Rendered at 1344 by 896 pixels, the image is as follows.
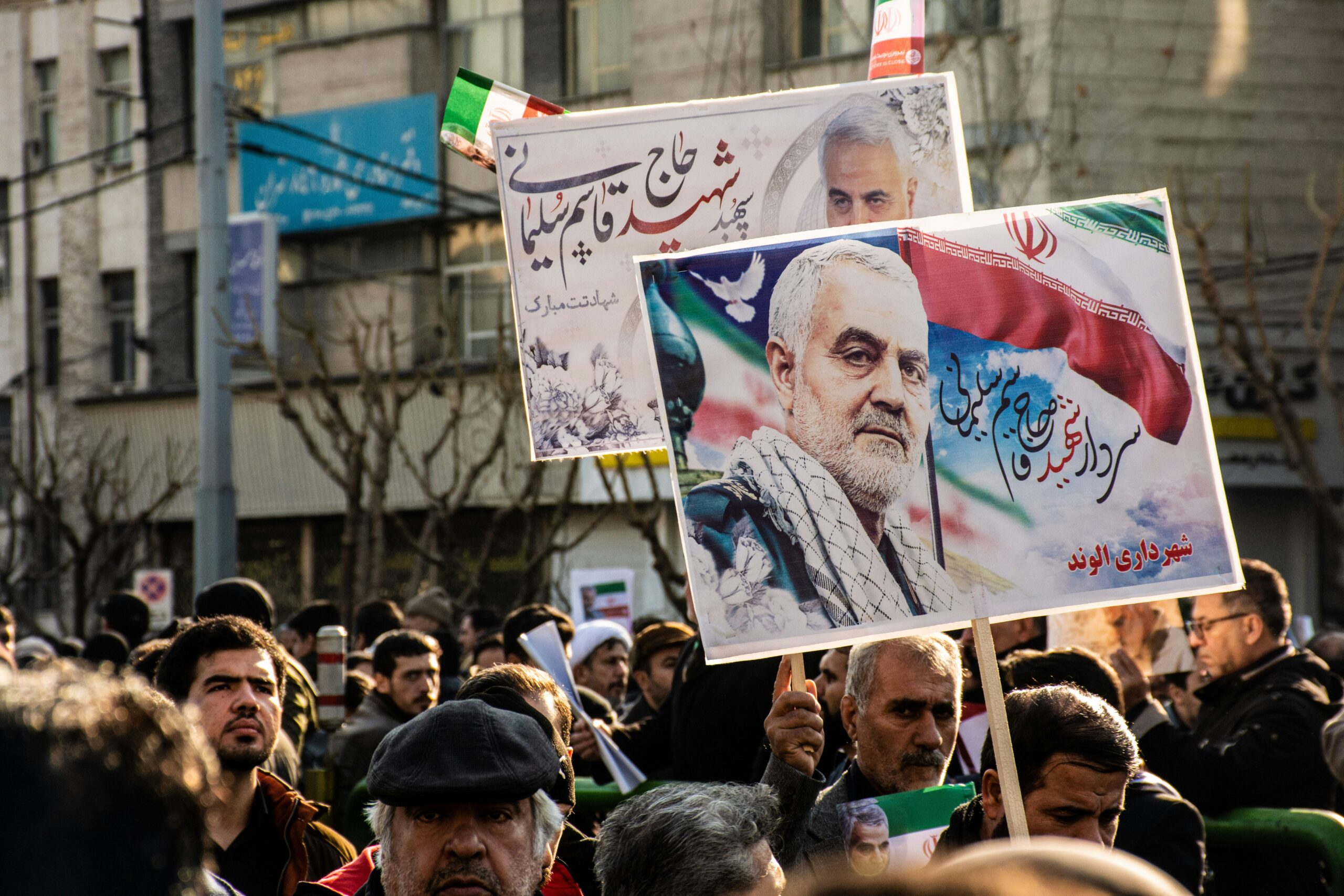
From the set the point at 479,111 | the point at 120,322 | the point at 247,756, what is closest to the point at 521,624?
the point at 479,111

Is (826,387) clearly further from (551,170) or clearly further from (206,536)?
(206,536)

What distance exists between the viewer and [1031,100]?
19.5m

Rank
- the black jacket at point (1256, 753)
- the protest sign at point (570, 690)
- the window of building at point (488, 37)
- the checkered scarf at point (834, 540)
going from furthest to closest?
the window of building at point (488, 37) → the protest sign at point (570, 690) → the black jacket at point (1256, 753) → the checkered scarf at point (834, 540)

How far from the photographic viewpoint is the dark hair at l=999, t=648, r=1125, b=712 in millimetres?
4871

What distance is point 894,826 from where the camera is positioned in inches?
160

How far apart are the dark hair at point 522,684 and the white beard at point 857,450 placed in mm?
1074

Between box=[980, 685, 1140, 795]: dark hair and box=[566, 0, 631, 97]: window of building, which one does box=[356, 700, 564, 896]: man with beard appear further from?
box=[566, 0, 631, 97]: window of building

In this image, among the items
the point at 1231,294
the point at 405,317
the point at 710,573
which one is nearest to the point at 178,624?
the point at 710,573

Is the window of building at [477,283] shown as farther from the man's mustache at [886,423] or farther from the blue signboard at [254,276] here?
the man's mustache at [886,423]

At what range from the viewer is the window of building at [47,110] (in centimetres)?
3052

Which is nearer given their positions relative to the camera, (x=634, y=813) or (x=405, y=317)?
(x=634, y=813)

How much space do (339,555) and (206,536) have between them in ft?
42.9

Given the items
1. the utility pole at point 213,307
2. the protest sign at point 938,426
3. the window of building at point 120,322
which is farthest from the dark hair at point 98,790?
the window of building at point 120,322

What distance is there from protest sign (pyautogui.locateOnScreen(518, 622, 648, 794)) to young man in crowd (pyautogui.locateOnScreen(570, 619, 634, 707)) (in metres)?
2.34
